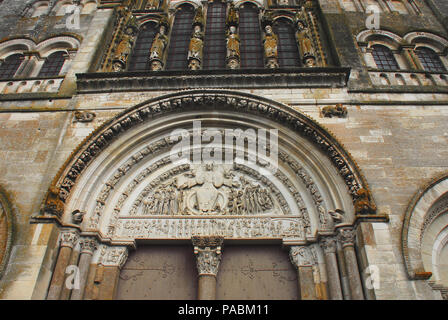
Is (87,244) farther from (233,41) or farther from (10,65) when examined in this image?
(10,65)

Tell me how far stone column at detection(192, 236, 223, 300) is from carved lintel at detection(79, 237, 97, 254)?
2159 millimetres

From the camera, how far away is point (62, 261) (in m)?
6.70

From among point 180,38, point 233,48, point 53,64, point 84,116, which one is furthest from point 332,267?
point 53,64

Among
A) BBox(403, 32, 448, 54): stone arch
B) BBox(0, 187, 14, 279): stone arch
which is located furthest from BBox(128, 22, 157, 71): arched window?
BBox(403, 32, 448, 54): stone arch

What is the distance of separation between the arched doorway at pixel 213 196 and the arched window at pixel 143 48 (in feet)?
9.48

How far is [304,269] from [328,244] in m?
0.73

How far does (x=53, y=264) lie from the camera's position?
671cm

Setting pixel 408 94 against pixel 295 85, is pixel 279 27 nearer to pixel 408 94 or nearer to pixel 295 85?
pixel 295 85

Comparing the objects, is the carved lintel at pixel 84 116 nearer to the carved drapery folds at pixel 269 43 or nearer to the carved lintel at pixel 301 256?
the carved drapery folds at pixel 269 43

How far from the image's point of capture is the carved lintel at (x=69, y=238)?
692 centimetres

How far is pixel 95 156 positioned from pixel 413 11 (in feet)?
40.4

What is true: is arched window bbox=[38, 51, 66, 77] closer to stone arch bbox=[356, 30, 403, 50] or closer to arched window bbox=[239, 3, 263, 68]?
arched window bbox=[239, 3, 263, 68]

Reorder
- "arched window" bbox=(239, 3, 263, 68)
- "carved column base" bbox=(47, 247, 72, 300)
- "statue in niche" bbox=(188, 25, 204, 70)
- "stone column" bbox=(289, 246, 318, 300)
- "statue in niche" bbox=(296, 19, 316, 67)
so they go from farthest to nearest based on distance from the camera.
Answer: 1. "arched window" bbox=(239, 3, 263, 68)
2. "statue in niche" bbox=(188, 25, 204, 70)
3. "statue in niche" bbox=(296, 19, 316, 67)
4. "stone column" bbox=(289, 246, 318, 300)
5. "carved column base" bbox=(47, 247, 72, 300)

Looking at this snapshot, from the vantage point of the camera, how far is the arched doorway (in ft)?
22.9
